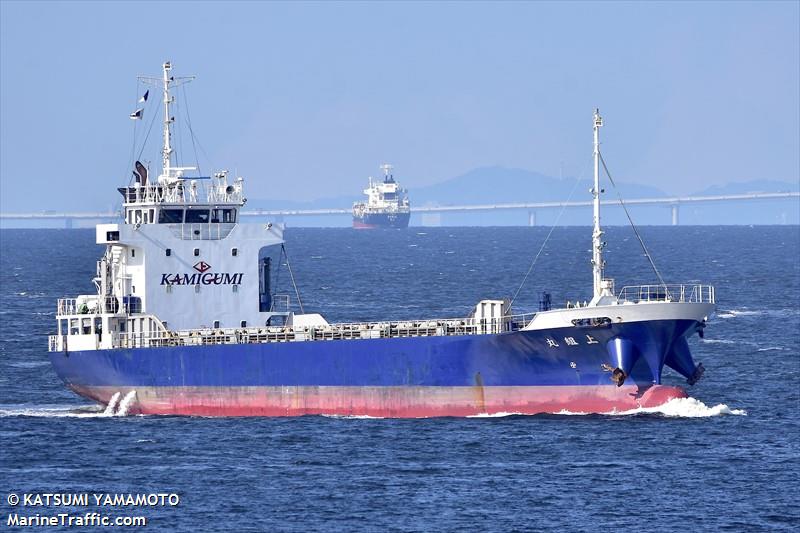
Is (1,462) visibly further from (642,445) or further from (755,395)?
(755,395)

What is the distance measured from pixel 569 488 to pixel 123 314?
21.3m

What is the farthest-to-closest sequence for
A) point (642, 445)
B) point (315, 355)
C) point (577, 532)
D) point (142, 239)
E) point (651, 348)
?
point (142, 239), point (315, 355), point (651, 348), point (642, 445), point (577, 532)

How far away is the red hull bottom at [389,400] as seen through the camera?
50281 mm

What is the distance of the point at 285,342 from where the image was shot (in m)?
53.6

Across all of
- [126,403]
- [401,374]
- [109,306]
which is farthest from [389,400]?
[109,306]

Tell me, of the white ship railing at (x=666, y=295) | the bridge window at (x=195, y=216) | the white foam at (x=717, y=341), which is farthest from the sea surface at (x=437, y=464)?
the bridge window at (x=195, y=216)

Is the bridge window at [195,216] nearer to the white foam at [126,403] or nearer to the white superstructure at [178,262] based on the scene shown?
the white superstructure at [178,262]

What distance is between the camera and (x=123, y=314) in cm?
5741

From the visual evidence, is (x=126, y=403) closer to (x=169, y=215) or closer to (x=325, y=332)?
(x=169, y=215)

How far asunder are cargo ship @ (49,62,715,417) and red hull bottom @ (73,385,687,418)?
0.04m

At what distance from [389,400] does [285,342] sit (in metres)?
3.94

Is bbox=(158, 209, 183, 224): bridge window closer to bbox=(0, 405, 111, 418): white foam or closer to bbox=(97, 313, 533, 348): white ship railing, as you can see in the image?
bbox=(97, 313, 533, 348): white ship railing

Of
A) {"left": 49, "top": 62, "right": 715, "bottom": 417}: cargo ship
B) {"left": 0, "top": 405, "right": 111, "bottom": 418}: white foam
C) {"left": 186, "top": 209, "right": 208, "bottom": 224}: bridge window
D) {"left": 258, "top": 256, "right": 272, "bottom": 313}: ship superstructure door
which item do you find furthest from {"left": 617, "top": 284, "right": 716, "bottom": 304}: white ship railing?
{"left": 0, "top": 405, "right": 111, "bottom": 418}: white foam

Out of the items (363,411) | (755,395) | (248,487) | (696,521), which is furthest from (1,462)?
(755,395)
